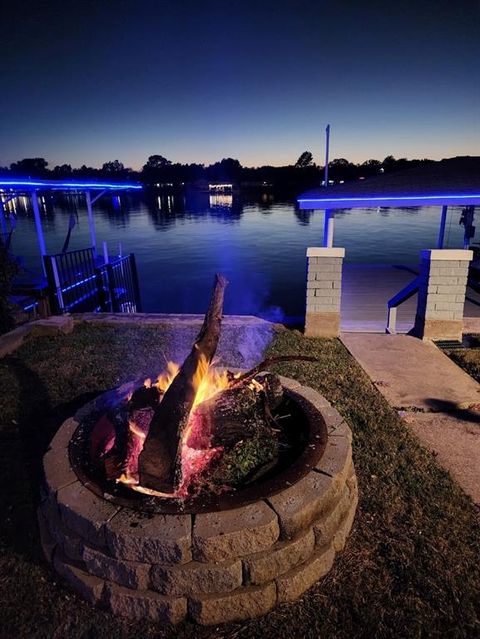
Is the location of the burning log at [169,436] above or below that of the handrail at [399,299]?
above

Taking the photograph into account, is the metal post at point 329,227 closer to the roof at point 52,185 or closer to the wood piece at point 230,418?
the wood piece at point 230,418

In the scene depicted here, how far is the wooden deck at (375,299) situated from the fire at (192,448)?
16.2 feet

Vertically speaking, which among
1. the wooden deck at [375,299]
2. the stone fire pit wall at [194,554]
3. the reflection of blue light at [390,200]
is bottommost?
the wooden deck at [375,299]

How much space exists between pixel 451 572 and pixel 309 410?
152 centimetres

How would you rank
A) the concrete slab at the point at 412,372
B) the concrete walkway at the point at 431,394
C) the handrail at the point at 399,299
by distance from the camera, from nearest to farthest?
1. the concrete walkway at the point at 431,394
2. the concrete slab at the point at 412,372
3. the handrail at the point at 399,299

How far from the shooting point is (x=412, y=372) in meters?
5.58

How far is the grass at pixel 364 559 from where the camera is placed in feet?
7.62

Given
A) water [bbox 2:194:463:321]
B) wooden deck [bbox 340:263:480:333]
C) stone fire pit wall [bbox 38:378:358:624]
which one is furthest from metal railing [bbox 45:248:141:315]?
stone fire pit wall [bbox 38:378:358:624]

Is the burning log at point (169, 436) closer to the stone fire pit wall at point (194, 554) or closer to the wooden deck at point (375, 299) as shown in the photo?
the stone fire pit wall at point (194, 554)

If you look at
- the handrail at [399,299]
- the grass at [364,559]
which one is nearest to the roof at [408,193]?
the handrail at [399,299]

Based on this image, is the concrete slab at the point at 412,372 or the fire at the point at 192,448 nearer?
the fire at the point at 192,448

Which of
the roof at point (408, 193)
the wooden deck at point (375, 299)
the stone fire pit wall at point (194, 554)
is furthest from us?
the wooden deck at point (375, 299)

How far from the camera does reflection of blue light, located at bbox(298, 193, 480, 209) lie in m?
6.96

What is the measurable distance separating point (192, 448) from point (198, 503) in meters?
0.59
